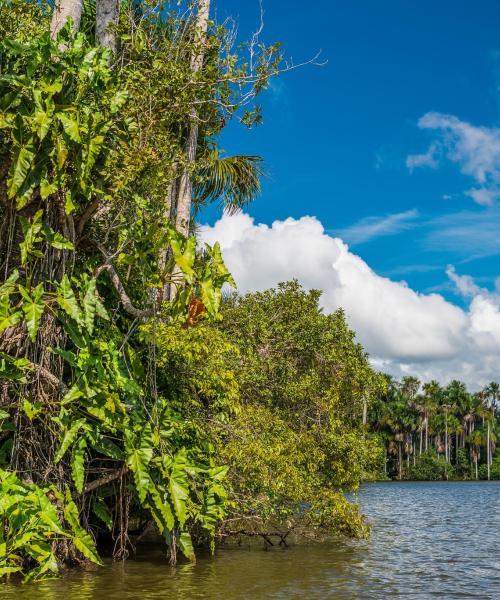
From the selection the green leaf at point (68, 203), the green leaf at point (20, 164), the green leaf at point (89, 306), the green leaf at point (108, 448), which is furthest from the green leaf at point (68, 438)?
the green leaf at point (20, 164)

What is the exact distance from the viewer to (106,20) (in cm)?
A: 1175

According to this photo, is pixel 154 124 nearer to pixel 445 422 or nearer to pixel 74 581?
pixel 74 581

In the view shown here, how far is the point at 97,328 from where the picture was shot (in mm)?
10000

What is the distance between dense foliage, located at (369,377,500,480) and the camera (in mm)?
75562

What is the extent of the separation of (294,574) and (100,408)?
475cm

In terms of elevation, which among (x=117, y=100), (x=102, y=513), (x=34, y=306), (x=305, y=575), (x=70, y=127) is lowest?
(x=305, y=575)

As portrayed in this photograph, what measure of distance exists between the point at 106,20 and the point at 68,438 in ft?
22.1

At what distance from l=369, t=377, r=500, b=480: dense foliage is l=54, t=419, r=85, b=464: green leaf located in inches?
2611

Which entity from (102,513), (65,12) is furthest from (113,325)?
(65,12)

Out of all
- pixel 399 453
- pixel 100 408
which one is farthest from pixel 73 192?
pixel 399 453

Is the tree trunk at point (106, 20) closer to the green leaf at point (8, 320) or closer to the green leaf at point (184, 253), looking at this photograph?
the green leaf at point (184, 253)

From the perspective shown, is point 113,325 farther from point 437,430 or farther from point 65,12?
point 437,430

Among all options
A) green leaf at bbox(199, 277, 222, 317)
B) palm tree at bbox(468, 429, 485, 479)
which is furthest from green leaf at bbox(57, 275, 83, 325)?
palm tree at bbox(468, 429, 485, 479)

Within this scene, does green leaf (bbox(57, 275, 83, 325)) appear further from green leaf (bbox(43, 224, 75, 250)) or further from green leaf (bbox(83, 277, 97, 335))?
green leaf (bbox(43, 224, 75, 250))
